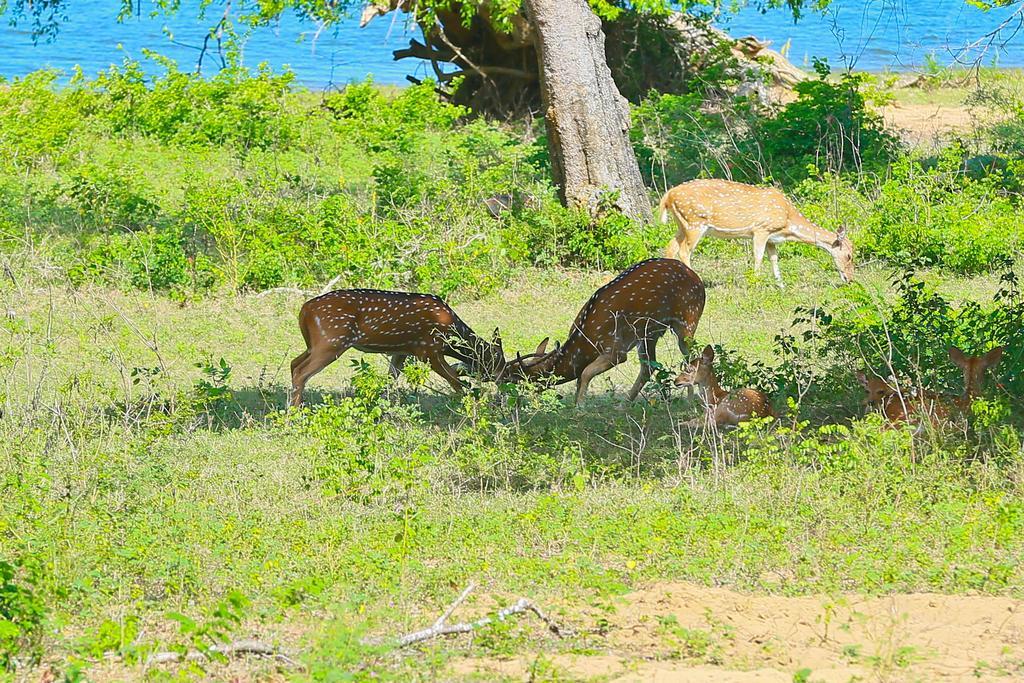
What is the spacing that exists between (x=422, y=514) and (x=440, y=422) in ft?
8.40

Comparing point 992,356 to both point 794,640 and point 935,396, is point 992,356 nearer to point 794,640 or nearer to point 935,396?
point 935,396

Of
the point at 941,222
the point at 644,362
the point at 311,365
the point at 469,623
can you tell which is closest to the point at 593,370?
the point at 644,362

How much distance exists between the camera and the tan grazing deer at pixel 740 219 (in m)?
14.9

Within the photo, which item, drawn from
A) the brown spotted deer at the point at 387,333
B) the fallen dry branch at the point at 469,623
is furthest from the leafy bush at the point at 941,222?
the fallen dry branch at the point at 469,623

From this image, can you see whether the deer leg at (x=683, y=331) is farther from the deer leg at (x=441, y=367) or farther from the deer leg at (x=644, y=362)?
the deer leg at (x=441, y=367)

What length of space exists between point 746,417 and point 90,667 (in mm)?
4888

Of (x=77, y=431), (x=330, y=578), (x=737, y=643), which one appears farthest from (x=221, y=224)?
(x=737, y=643)

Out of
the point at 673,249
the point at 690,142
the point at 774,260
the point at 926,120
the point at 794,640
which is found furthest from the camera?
the point at 926,120

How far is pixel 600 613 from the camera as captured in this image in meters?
6.44

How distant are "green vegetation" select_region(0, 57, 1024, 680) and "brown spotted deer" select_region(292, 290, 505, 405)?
0.33 meters

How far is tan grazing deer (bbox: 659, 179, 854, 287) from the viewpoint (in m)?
14.9

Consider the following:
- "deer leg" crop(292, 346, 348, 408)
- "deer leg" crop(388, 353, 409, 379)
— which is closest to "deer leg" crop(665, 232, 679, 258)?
"deer leg" crop(388, 353, 409, 379)

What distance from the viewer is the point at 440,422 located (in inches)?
408

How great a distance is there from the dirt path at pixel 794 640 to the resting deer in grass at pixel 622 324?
4425mm
